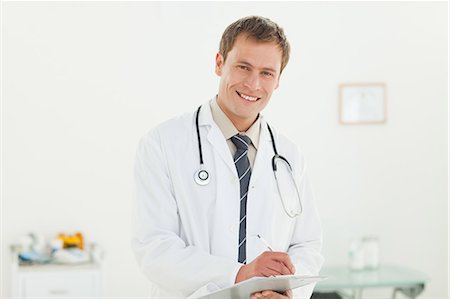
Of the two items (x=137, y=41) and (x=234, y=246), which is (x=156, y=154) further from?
(x=137, y=41)

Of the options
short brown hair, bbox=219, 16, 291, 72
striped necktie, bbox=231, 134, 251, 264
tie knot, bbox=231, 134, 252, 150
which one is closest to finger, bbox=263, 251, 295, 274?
→ striped necktie, bbox=231, 134, 251, 264

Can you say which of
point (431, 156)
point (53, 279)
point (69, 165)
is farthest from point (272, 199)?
point (431, 156)

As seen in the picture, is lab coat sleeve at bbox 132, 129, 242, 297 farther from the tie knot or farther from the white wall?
the white wall

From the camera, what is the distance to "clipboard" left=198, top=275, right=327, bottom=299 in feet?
4.95

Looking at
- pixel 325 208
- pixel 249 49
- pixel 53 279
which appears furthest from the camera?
pixel 325 208

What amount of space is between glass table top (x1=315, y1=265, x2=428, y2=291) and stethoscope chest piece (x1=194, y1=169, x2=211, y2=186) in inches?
89.4

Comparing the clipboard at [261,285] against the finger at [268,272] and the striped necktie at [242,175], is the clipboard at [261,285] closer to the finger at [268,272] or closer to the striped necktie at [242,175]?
the finger at [268,272]

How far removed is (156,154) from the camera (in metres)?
1.89

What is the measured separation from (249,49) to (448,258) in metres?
3.33

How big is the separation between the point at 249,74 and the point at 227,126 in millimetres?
183

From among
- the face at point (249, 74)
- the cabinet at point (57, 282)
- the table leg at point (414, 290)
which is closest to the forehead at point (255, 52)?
the face at point (249, 74)

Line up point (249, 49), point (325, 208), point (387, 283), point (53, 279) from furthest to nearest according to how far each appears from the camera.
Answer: point (325, 208)
point (387, 283)
point (53, 279)
point (249, 49)

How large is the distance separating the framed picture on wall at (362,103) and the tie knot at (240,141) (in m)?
2.67

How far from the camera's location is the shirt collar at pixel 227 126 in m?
1.97
